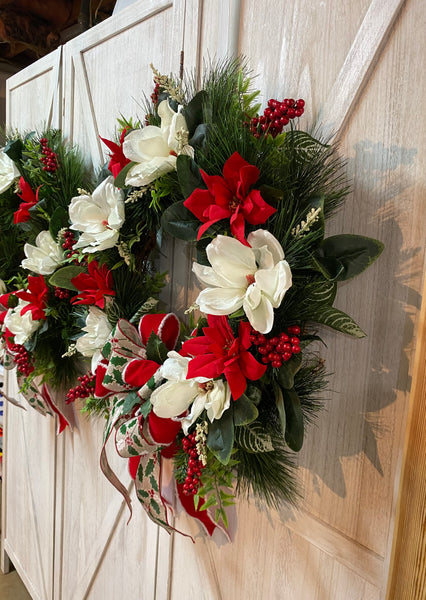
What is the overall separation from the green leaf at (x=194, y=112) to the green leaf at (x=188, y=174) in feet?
0.28

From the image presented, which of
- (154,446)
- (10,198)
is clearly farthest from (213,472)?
(10,198)

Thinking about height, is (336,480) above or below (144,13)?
below

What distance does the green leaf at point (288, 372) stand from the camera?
73cm

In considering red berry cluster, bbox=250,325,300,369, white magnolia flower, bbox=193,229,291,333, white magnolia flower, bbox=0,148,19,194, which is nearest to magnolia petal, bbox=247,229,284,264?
white magnolia flower, bbox=193,229,291,333

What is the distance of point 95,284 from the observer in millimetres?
1077

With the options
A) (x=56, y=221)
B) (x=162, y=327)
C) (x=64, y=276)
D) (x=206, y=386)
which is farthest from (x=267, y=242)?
(x=56, y=221)

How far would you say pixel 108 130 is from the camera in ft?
4.22

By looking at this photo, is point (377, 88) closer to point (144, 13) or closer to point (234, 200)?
point (234, 200)

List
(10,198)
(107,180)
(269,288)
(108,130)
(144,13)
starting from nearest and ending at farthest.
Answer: (269,288) → (107,180) → (144,13) → (108,130) → (10,198)

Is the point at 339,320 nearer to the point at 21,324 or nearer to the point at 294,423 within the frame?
the point at 294,423

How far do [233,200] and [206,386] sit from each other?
0.32 meters

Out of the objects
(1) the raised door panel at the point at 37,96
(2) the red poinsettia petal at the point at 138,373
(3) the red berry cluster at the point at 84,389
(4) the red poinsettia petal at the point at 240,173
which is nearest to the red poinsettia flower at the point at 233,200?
(4) the red poinsettia petal at the point at 240,173

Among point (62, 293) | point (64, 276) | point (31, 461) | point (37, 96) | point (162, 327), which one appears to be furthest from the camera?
point (31, 461)

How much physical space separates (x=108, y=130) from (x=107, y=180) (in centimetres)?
33
